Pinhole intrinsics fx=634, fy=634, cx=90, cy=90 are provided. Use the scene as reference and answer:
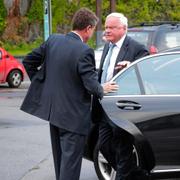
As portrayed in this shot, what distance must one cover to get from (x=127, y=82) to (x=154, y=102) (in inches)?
14.9

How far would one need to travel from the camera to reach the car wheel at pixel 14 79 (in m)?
18.2

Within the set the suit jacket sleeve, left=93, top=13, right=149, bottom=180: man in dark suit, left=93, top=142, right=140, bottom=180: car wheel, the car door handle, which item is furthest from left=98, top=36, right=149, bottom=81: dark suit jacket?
left=93, top=142, right=140, bottom=180: car wheel

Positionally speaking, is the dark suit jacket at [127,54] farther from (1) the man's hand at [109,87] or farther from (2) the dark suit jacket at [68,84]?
(2) the dark suit jacket at [68,84]

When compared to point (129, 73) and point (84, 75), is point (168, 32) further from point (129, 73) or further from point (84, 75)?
point (84, 75)

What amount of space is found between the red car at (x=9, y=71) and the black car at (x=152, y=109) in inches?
472

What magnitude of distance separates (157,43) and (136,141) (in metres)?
8.09

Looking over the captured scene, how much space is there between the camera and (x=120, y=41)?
6.12 meters

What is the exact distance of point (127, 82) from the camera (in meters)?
6.21

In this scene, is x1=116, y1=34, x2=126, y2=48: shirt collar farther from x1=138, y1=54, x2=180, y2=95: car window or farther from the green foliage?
the green foliage

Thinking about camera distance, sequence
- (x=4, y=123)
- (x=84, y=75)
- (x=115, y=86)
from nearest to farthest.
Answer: (x=84, y=75), (x=115, y=86), (x=4, y=123)

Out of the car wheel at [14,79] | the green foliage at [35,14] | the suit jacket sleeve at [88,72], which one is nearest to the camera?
the suit jacket sleeve at [88,72]

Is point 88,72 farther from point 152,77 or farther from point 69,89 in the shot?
point 152,77

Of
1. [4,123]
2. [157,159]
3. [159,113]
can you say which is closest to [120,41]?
[159,113]

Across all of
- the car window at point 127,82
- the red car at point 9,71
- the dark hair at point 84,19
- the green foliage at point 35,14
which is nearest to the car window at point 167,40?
the red car at point 9,71
